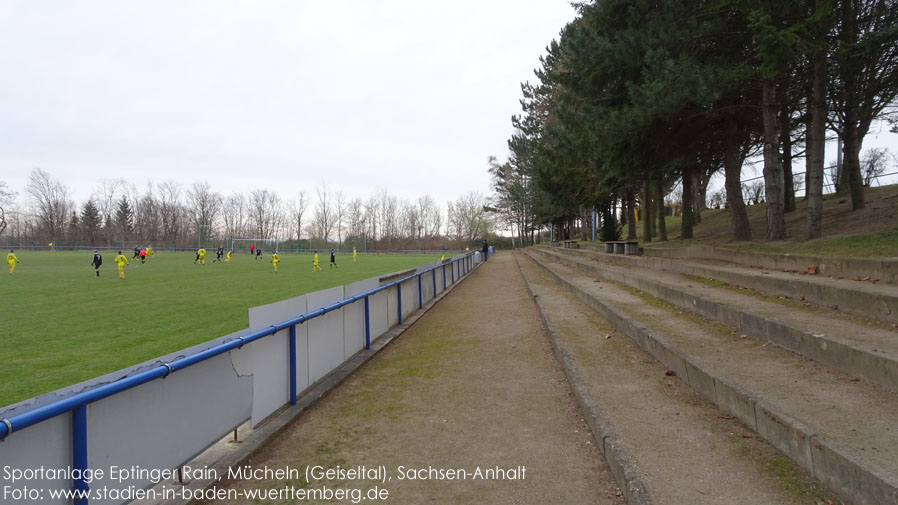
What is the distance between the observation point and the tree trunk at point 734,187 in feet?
47.1

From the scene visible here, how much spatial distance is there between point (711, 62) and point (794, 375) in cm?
1165

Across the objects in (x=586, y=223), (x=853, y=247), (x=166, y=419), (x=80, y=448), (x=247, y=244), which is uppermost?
(x=586, y=223)

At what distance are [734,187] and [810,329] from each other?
1210 cm

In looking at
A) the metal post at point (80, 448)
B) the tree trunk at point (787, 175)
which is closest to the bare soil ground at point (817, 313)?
the metal post at point (80, 448)

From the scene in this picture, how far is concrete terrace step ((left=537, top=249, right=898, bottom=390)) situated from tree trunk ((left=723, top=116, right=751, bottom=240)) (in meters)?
6.88

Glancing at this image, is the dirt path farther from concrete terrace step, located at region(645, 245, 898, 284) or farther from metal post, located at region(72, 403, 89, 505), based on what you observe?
concrete terrace step, located at region(645, 245, 898, 284)

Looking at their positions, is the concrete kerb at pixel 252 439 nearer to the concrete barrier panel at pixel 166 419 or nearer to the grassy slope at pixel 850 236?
the concrete barrier panel at pixel 166 419

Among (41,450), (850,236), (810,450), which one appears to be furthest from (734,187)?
(41,450)

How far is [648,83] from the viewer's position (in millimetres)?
11180

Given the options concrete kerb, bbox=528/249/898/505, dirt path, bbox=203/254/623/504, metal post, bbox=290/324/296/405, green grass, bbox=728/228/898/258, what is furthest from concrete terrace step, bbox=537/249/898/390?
metal post, bbox=290/324/296/405

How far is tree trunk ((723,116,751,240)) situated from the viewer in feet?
47.1

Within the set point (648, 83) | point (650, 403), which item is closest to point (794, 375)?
point (650, 403)

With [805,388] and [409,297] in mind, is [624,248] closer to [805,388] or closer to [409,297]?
[409,297]

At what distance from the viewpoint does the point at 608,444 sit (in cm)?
357
